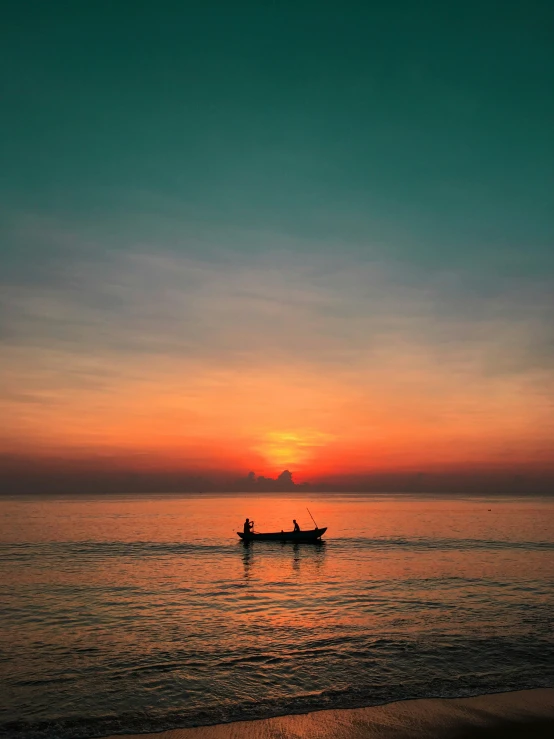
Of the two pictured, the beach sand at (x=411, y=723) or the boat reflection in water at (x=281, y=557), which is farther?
the boat reflection in water at (x=281, y=557)

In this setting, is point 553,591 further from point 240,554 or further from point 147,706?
point 240,554

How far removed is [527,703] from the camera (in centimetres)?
1549

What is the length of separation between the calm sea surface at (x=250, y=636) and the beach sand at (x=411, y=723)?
832 mm

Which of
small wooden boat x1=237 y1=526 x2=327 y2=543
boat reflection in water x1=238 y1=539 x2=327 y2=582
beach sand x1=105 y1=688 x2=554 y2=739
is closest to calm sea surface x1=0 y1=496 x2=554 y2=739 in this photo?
boat reflection in water x1=238 y1=539 x2=327 y2=582

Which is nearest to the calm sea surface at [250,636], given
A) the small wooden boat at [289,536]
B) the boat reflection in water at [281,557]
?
the boat reflection in water at [281,557]

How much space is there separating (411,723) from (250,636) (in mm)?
11525

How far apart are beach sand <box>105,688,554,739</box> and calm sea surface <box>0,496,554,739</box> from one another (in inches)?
32.8

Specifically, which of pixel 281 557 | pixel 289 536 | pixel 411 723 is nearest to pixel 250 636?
pixel 411 723

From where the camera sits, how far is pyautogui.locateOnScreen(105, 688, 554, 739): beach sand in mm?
13375

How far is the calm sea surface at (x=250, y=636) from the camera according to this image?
16.2 meters

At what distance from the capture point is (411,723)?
14055 mm

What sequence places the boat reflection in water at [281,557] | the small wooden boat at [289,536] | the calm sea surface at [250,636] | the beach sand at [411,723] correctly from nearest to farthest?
the beach sand at [411,723]
the calm sea surface at [250,636]
the boat reflection in water at [281,557]
the small wooden boat at [289,536]

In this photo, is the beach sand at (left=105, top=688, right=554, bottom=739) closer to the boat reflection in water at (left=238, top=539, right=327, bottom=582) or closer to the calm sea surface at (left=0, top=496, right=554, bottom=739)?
the calm sea surface at (left=0, top=496, right=554, bottom=739)

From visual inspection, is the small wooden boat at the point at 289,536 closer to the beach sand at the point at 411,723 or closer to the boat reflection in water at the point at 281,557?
the boat reflection in water at the point at 281,557
